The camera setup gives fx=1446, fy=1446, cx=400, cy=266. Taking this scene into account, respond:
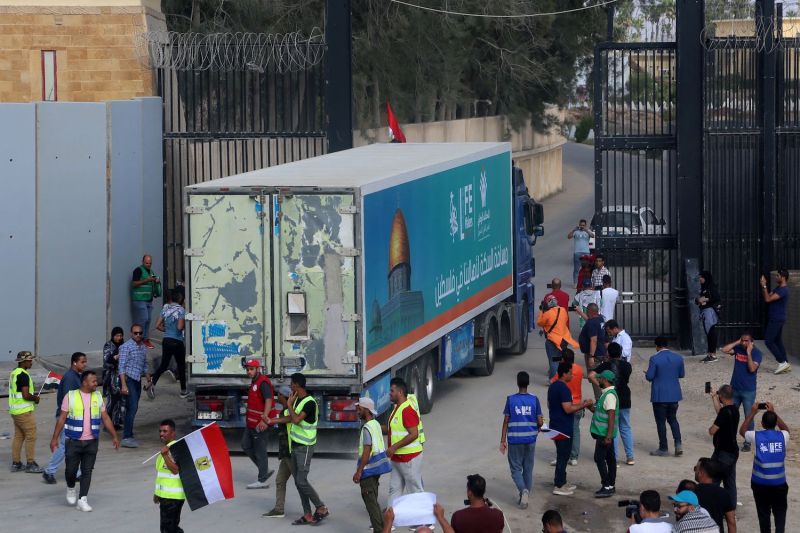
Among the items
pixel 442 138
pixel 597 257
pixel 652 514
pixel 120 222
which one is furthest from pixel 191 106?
pixel 442 138

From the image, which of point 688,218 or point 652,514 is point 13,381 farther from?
point 688,218

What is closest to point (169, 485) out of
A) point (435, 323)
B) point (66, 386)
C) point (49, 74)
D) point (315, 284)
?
point (66, 386)

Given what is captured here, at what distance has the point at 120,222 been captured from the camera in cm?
2242

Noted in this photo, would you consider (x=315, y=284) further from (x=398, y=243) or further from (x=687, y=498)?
(x=687, y=498)

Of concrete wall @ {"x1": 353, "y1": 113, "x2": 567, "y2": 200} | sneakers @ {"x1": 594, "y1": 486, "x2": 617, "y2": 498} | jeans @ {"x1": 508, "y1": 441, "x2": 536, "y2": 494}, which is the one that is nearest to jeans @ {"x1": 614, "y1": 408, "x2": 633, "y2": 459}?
sneakers @ {"x1": 594, "y1": 486, "x2": 617, "y2": 498}

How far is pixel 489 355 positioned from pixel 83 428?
9.02m

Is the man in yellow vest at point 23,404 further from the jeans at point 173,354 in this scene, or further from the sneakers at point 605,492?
the sneakers at point 605,492

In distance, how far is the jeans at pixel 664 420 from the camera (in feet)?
54.0

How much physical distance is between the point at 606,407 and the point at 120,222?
1015 cm

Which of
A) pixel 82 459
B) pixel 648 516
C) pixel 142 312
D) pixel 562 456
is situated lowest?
pixel 562 456

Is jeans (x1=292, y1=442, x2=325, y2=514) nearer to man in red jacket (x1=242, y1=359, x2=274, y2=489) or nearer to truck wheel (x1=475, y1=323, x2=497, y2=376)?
man in red jacket (x1=242, y1=359, x2=274, y2=489)

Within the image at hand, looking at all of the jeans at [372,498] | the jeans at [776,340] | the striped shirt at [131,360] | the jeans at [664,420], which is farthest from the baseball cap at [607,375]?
the jeans at [776,340]

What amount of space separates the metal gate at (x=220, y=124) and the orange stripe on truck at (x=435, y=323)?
404 centimetres

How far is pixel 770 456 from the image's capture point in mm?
12562
